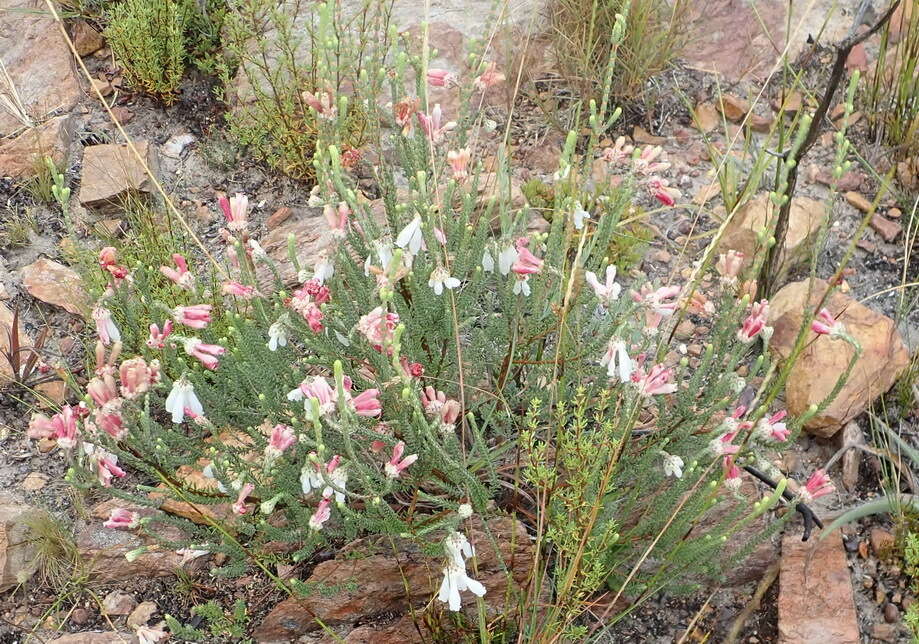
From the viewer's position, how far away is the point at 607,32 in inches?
156

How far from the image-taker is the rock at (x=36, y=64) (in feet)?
13.6

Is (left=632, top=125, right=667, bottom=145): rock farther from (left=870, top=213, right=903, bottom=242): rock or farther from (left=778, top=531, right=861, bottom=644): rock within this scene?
(left=778, top=531, right=861, bottom=644): rock

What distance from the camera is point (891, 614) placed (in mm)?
2572

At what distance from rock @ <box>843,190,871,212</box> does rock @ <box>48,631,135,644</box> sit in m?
3.32

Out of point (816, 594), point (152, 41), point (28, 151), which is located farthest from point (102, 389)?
point (152, 41)

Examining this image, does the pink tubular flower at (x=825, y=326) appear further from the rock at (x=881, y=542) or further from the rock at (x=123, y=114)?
the rock at (x=123, y=114)

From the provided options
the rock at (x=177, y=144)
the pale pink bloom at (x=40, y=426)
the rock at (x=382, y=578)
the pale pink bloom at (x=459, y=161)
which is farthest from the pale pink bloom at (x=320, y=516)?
the rock at (x=177, y=144)

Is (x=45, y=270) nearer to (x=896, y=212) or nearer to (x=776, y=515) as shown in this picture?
(x=776, y=515)

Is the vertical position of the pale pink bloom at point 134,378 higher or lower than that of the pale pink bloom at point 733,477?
higher

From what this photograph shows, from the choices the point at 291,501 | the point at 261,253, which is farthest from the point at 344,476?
the point at 261,253

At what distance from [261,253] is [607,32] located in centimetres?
230

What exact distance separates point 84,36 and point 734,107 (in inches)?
132

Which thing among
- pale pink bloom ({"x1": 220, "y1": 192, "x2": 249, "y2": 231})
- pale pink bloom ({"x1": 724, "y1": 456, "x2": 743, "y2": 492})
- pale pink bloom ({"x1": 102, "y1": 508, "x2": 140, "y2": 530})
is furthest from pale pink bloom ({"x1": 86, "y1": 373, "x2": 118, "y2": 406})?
pale pink bloom ({"x1": 724, "y1": 456, "x2": 743, "y2": 492})

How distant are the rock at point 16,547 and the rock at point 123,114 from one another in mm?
2154
